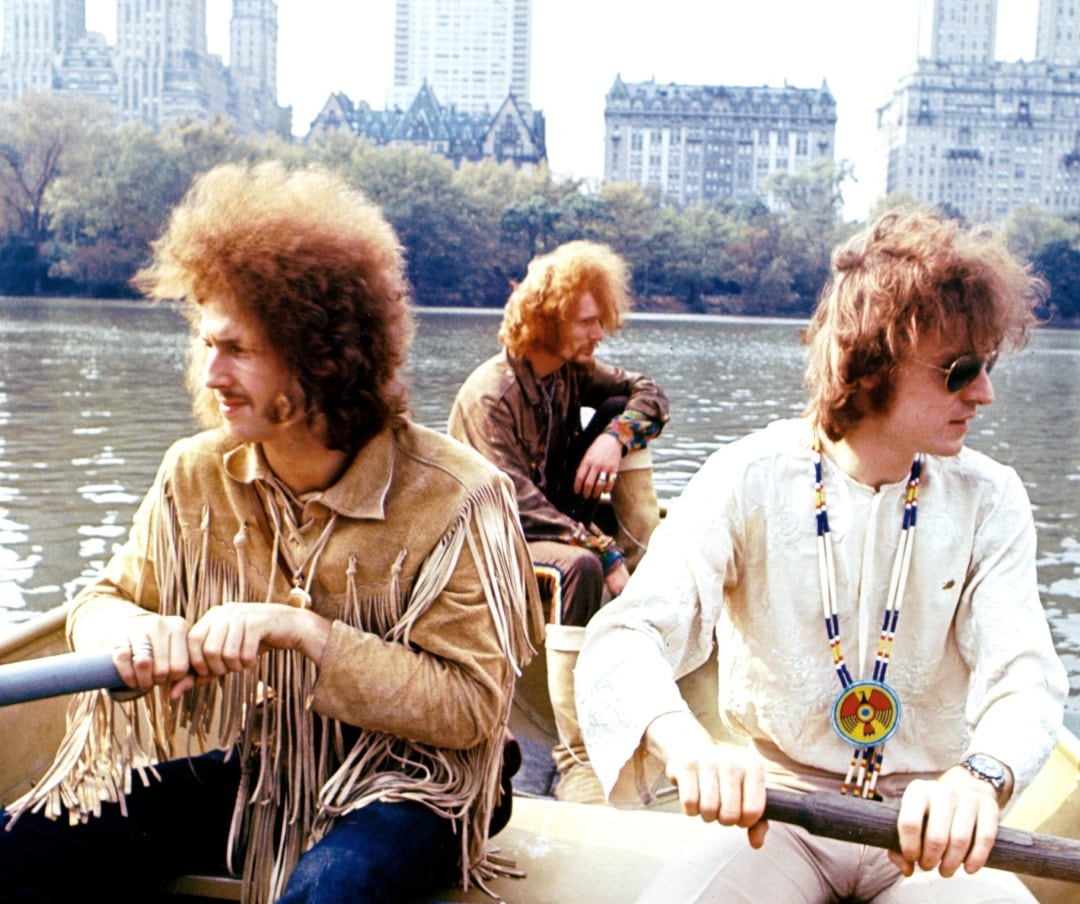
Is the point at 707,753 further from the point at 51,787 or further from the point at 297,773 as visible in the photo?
the point at 51,787

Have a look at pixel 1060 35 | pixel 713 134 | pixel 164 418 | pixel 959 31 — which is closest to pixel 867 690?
pixel 164 418

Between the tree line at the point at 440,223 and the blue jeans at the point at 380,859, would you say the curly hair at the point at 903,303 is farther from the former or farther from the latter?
the tree line at the point at 440,223

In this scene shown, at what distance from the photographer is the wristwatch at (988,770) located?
1415 millimetres

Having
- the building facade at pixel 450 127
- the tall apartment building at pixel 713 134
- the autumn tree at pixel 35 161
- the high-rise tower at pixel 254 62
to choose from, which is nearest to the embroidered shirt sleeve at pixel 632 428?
the autumn tree at pixel 35 161

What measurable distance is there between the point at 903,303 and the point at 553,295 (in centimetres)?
217

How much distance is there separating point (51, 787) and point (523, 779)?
1498 mm

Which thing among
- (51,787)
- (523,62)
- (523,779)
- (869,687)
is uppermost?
(523,62)

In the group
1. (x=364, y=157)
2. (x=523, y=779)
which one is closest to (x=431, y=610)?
(x=523, y=779)

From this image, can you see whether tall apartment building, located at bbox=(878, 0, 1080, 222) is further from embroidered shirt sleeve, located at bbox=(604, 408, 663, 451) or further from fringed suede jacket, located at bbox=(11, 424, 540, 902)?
fringed suede jacket, located at bbox=(11, 424, 540, 902)

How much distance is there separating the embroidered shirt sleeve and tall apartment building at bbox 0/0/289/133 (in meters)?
96.8

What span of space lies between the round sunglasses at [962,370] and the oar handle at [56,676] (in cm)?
99

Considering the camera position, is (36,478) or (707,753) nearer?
(707,753)

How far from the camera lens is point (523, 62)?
368 ft

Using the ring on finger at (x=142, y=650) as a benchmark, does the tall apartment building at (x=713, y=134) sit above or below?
above
